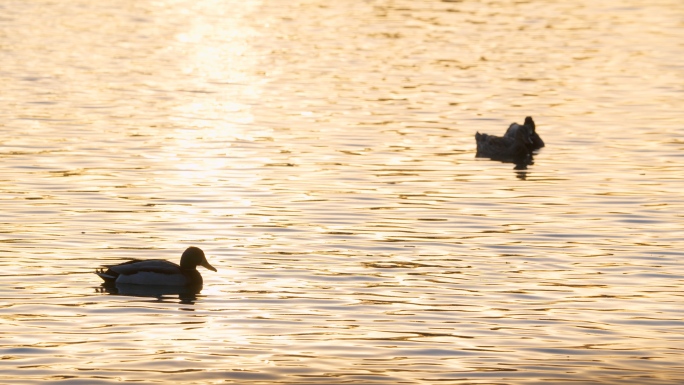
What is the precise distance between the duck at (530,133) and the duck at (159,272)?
14188 mm

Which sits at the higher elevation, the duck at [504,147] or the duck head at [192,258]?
the duck head at [192,258]

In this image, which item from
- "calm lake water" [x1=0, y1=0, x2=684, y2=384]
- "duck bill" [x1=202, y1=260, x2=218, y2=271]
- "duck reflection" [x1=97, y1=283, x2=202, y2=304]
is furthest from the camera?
"duck bill" [x1=202, y1=260, x2=218, y2=271]

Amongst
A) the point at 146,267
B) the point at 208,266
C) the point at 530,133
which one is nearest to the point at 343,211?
the point at 208,266

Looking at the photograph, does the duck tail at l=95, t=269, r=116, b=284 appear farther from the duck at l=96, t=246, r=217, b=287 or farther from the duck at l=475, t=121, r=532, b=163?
the duck at l=475, t=121, r=532, b=163

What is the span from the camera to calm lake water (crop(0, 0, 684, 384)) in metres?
15.8

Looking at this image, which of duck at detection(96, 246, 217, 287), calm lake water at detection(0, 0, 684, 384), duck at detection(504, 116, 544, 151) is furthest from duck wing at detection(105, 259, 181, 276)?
duck at detection(504, 116, 544, 151)

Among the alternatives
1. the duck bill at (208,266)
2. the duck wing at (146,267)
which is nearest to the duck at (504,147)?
the duck bill at (208,266)

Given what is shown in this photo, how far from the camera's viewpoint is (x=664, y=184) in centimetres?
2802

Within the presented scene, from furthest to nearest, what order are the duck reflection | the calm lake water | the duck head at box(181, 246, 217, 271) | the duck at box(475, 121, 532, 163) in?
the duck at box(475, 121, 532, 163), the duck head at box(181, 246, 217, 271), the duck reflection, the calm lake water

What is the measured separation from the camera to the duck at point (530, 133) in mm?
32625

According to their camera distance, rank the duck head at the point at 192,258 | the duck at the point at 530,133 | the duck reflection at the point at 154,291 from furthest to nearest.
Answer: the duck at the point at 530,133, the duck head at the point at 192,258, the duck reflection at the point at 154,291

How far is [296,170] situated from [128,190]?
407 centimetres

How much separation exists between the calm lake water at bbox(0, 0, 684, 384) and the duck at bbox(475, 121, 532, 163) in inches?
19.4

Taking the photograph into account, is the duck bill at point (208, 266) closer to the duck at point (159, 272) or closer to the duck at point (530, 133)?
the duck at point (159, 272)
